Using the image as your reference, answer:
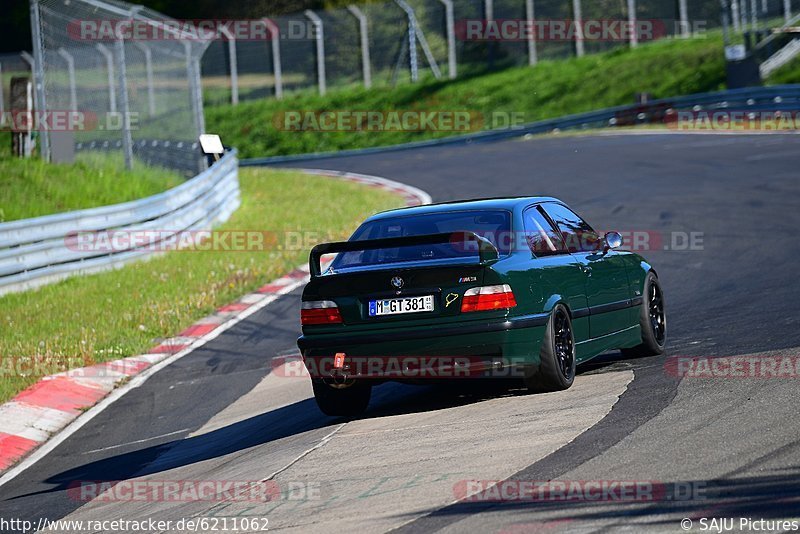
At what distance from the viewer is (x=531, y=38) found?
4475 centimetres

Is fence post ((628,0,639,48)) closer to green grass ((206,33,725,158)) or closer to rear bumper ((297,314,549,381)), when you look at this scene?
green grass ((206,33,725,158))

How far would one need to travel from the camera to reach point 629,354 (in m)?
9.95

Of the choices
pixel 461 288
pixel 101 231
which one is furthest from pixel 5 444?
pixel 101 231

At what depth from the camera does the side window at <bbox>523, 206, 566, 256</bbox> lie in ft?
27.9

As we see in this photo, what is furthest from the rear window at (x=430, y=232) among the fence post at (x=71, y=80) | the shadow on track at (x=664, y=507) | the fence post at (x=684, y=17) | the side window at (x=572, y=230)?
the fence post at (x=684, y=17)

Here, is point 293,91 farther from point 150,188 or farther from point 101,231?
point 101,231

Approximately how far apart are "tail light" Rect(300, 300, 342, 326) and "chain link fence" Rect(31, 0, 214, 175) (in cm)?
1144

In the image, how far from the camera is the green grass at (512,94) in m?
40.9

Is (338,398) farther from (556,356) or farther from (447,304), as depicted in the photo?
(556,356)

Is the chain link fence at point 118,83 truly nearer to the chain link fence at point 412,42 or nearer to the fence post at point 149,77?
the fence post at point 149,77

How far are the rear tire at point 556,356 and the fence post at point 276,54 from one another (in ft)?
124

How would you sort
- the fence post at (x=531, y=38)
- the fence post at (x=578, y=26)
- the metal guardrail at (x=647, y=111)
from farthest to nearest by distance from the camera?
the fence post at (x=531, y=38), the fence post at (x=578, y=26), the metal guardrail at (x=647, y=111)

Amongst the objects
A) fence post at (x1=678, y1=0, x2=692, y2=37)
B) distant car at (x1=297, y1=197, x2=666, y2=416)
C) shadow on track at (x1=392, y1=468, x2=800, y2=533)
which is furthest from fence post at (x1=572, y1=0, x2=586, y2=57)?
shadow on track at (x1=392, y1=468, x2=800, y2=533)

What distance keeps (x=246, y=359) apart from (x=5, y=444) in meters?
2.94
